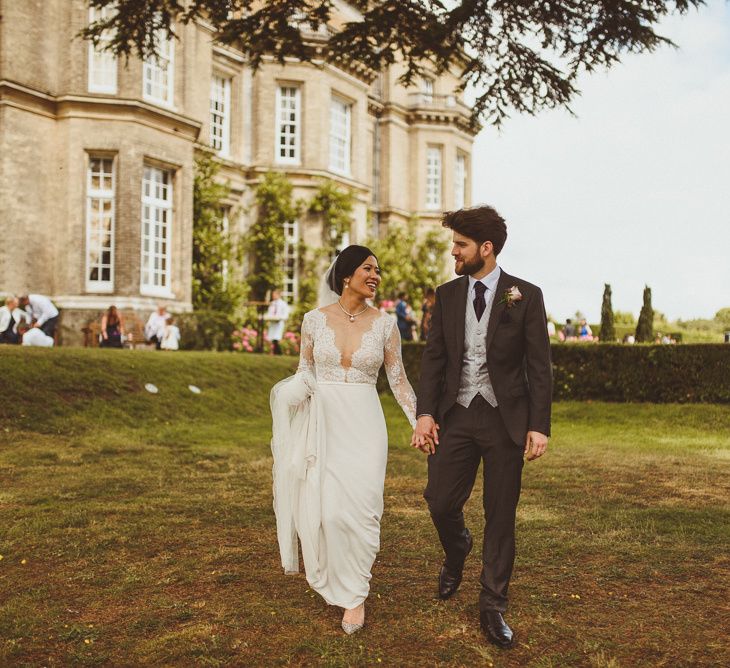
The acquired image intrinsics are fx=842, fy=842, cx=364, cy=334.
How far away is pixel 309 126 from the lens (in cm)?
2817

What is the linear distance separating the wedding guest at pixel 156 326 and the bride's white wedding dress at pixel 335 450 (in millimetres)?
15594

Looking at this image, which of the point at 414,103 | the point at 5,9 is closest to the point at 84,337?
the point at 5,9

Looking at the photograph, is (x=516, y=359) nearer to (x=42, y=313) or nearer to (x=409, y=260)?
(x=42, y=313)

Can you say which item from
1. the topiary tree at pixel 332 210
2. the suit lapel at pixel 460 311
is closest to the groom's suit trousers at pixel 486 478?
the suit lapel at pixel 460 311

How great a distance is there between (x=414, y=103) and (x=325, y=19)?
1106 inches

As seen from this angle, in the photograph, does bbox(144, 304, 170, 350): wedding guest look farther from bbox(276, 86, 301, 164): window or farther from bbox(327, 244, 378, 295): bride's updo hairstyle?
bbox(327, 244, 378, 295): bride's updo hairstyle

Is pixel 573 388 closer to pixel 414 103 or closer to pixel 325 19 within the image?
pixel 325 19

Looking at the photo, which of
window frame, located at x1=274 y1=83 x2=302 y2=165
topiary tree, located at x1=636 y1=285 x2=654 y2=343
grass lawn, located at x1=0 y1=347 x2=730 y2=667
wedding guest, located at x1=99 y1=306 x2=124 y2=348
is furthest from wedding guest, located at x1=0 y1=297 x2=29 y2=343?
topiary tree, located at x1=636 y1=285 x2=654 y2=343

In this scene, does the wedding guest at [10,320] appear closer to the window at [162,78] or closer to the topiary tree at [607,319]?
the window at [162,78]

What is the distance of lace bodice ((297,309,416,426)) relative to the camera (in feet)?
14.9

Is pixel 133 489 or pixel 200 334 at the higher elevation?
pixel 200 334

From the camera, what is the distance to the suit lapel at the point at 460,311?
4.13 meters

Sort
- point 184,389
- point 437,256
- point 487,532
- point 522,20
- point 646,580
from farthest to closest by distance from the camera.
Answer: point 437,256 < point 184,389 < point 522,20 < point 646,580 < point 487,532

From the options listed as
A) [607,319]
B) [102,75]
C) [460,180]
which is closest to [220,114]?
[102,75]
